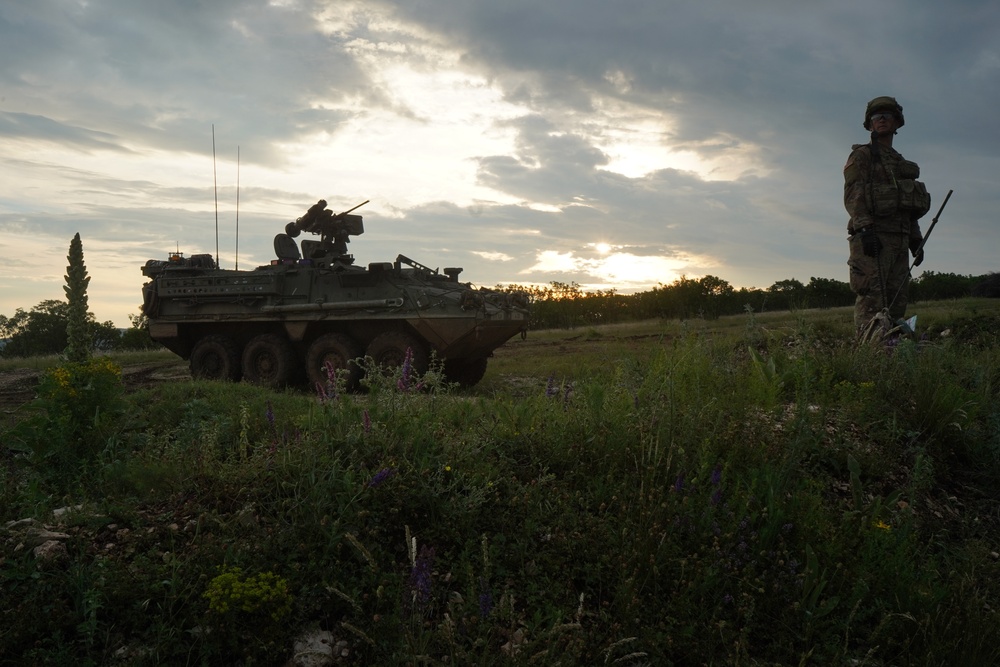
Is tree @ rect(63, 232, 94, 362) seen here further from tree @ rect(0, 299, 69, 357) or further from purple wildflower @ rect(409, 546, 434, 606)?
tree @ rect(0, 299, 69, 357)

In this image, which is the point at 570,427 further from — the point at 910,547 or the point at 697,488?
Result: the point at 910,547

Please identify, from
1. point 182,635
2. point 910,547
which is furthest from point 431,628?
point 910,547

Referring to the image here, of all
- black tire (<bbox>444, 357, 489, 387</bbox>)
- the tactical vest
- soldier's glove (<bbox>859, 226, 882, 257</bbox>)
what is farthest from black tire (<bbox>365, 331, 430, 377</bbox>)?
the tactical vest

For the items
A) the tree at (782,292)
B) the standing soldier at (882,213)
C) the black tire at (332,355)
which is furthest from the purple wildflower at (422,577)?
the tree at (782,292)

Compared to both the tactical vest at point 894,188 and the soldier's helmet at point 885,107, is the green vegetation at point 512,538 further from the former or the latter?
the soldier's helmet at point 885,107

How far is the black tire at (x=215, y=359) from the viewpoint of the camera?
11.9 m

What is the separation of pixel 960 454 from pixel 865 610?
8.13 feet

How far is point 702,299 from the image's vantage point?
22.2m

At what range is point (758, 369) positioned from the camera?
545 cm

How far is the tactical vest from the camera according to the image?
24.1 ft

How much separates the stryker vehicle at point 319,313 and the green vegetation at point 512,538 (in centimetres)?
549

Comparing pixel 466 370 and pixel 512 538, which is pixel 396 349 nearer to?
pixel 466 370

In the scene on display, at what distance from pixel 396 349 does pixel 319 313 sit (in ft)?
4.81

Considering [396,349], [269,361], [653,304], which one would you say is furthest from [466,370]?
[653,304]
